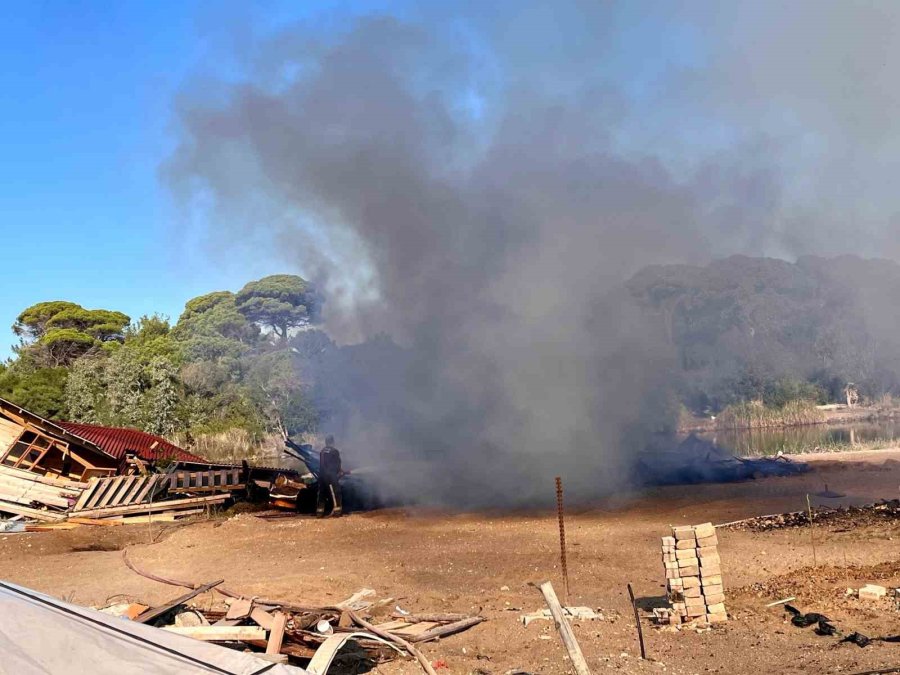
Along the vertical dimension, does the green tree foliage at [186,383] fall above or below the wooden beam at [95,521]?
above

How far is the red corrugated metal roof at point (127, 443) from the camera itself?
22062 millimetres

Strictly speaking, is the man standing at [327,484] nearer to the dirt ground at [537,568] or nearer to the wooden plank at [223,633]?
the dirt ground at [537,568]

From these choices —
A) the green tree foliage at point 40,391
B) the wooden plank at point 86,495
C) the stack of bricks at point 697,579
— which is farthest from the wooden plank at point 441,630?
the green tree foliage at point 40,391

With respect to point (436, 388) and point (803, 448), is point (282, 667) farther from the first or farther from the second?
point (803, 448)

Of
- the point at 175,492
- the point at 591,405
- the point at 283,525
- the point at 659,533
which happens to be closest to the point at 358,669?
the point at 659,533

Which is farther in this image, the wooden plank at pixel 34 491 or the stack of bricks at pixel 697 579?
the wooden plank at pixel 34 491

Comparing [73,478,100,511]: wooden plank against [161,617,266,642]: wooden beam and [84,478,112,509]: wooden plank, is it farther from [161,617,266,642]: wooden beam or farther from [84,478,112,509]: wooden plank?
[161,617,266,642]: wooden beam

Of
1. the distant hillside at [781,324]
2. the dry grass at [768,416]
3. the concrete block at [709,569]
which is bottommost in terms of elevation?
the concrete block at [709,569]

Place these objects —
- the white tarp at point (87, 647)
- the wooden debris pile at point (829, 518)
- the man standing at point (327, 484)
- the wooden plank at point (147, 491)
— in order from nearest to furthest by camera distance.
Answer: the white tarp at point (87, 647)
the wooden debris pile at point (829, 518)
the wooden plank at point (147, 491)
the man standing at point (327, 484)

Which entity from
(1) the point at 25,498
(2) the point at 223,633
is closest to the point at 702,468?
(1) the point at 25,498

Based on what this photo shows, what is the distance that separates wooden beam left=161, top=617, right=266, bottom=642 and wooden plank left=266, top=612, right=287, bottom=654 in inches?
5.2

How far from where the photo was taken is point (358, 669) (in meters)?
7.45

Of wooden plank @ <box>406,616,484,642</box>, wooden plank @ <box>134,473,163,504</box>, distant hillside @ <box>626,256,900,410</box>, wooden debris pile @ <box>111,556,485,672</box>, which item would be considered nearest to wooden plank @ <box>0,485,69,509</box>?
wooden plank @ <box>134,473,163,504</box>

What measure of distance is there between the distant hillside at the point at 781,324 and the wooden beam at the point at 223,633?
3924cm
